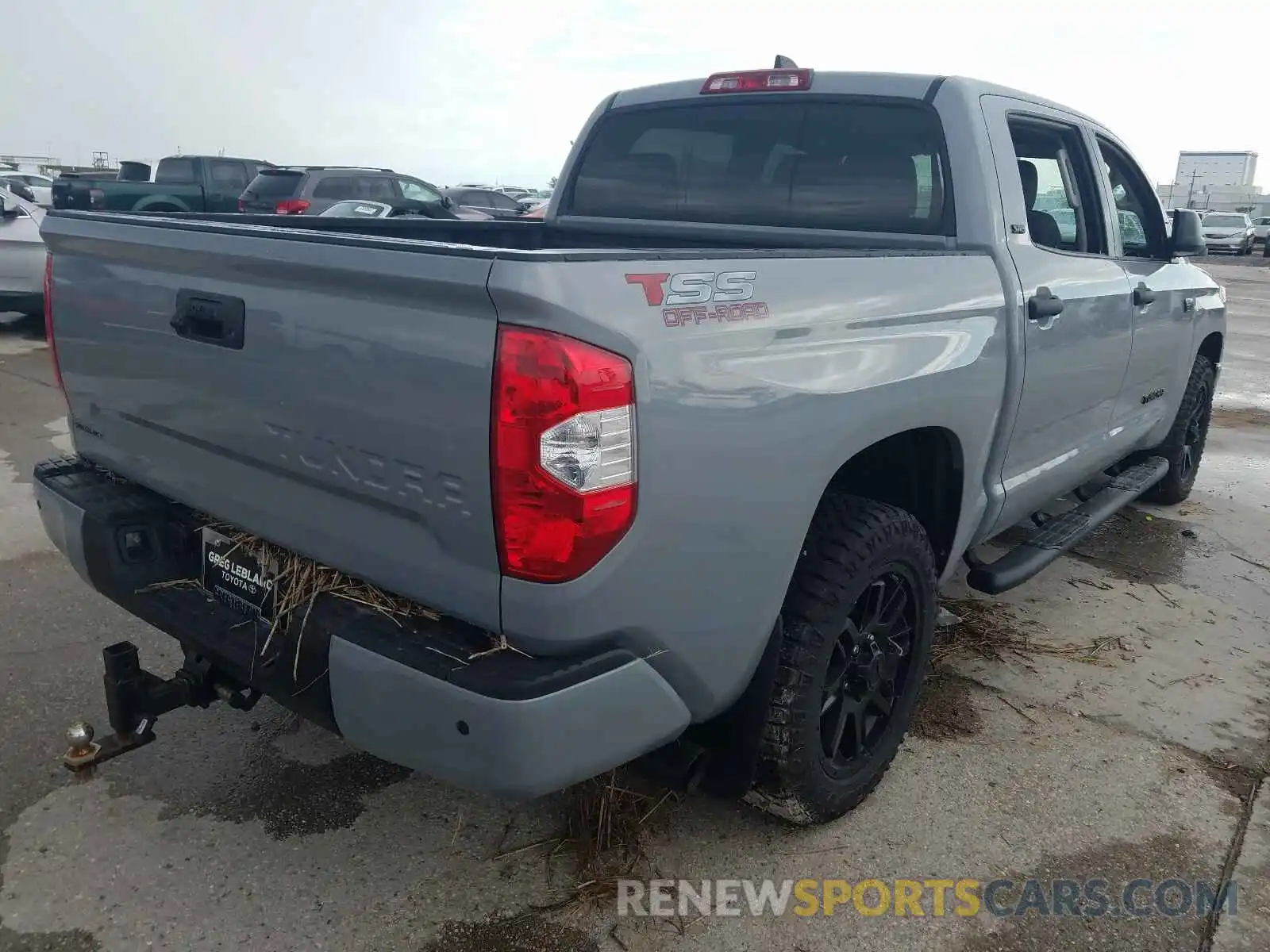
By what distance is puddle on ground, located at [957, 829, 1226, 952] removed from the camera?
2430 millimetres

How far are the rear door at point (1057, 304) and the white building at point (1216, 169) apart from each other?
2609 inches

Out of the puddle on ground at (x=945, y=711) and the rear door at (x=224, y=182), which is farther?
the rear door at (x=224, y=182)

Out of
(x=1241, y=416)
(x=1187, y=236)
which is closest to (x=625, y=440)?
(x=1187, y=236)

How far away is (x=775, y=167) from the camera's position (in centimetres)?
354

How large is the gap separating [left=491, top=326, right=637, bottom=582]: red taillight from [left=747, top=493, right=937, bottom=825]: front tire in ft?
2.55

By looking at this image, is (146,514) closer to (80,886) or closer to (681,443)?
(80,886)

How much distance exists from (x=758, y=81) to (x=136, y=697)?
2.78 meters

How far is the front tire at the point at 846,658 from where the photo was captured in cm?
245

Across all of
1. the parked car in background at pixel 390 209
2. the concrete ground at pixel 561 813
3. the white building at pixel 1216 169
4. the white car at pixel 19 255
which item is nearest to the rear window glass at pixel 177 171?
the parked car in background at pixel 390 209

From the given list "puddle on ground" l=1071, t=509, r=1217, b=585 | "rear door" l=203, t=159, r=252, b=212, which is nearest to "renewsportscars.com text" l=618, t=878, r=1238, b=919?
"puddle on ground" l=1071, t=509, r=1217, b=585

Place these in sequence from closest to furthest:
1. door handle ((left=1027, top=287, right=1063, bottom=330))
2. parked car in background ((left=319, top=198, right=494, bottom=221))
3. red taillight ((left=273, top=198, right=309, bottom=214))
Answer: door handle ((left=1027, top=287, right=1063, bottom=330))
parked car in background ((left=319, top=198, right=494, bottom=221))
red taillight ((left=273, top=198, right=309, bottom=214))

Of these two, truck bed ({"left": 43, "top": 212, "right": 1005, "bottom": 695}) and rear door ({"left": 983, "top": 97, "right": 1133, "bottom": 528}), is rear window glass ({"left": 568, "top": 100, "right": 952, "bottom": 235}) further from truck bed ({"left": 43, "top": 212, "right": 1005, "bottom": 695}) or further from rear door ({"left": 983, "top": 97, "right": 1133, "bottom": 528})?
truck bed ({"left": 43, "top": 212, "right": 1005, "bottom": 695})

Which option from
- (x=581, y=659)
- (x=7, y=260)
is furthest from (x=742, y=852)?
(x=7, y=260)

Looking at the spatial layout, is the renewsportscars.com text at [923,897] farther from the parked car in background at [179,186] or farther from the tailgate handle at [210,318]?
the parked car in background at [179,186]
